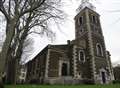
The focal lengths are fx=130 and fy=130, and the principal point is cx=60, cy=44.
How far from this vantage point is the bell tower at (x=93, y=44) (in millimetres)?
24006

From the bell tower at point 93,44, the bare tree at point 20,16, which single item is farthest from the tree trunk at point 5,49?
the bell tower at point 93,44

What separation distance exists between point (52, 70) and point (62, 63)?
244cm

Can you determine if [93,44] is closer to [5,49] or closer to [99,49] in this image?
[99,49]

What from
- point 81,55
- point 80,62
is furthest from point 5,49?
point 81,55

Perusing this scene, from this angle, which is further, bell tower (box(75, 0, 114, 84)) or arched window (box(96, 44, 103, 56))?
arched window (box(96, 44, 103, 56))

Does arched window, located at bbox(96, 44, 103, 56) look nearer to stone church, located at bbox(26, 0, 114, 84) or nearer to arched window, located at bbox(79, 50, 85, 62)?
stone church, located at bbox(26, 0, 114, 84)

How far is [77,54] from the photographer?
24.5 metres

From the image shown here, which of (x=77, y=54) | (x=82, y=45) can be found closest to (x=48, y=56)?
(x=77, y=54)

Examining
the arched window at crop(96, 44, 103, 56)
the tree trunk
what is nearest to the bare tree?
the tree trunk

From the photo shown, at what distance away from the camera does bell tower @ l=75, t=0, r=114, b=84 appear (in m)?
24.0

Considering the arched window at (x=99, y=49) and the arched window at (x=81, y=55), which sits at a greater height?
the arched window at (x=99, y=49)

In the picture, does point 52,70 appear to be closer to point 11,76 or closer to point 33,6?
point 11,76

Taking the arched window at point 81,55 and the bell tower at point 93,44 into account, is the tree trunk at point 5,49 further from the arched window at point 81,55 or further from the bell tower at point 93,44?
the arched window at point 81,55

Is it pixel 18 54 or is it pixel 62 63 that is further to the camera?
pixel 62 63
